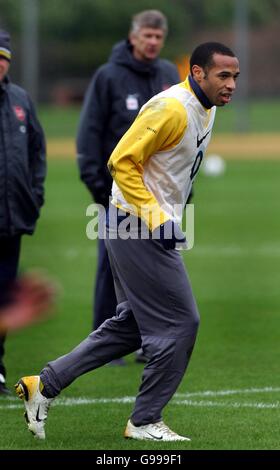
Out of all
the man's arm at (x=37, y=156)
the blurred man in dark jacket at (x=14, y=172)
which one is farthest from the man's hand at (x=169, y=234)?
the man's arm at (x=37, y=156)

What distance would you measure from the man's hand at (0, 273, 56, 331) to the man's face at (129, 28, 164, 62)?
389 centimetres

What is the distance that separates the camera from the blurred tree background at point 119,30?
203ft

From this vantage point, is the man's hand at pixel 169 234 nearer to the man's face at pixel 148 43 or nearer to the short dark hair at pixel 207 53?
the short dark hair at pixel 207 53

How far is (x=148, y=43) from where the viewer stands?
962cm

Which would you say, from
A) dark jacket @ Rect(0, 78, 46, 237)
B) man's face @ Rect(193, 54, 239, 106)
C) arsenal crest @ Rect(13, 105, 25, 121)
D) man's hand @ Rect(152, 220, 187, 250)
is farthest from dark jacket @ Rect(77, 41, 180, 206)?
Result: man's hand @ Rect(152, 220, 187, 250)

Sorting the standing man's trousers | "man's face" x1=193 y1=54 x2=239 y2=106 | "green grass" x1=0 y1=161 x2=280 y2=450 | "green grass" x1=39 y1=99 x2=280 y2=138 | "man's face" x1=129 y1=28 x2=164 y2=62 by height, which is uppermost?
"man's face" x1=193 y1=54 x2=239 y2=106

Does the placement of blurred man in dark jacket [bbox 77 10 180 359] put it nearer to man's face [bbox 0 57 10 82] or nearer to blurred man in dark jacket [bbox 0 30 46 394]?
blurred man in dark jacket [bbox 0 30 46 394]

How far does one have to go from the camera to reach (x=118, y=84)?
381 inches

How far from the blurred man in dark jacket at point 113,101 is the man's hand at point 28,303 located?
3658 mm

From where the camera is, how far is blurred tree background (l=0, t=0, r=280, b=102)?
61.8 m

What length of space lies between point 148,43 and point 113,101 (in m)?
0.53

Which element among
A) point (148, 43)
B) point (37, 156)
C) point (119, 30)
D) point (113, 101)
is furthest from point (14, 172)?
point (119, 30)
